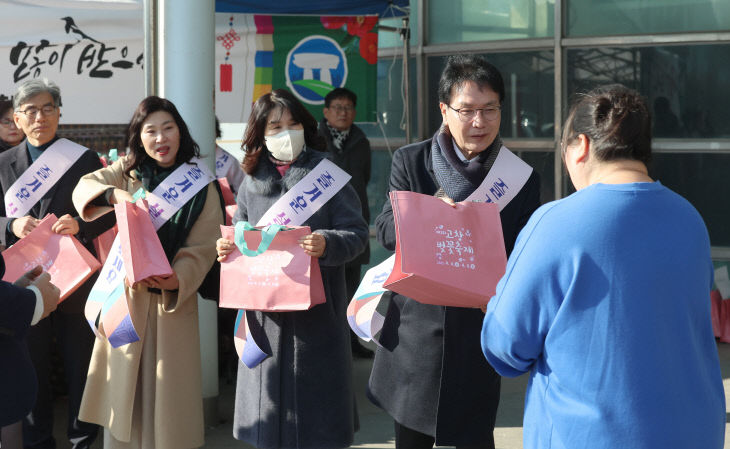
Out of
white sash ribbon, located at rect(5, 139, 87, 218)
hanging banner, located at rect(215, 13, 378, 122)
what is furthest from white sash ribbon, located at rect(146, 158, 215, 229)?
hanging banner, located at rect(215, 13, 378, 122)

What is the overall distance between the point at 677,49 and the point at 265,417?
5.08 metres

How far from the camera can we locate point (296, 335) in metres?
3.59

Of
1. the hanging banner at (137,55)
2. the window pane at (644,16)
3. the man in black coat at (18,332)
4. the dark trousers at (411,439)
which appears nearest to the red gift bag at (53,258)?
the man in black coat at (18,332)

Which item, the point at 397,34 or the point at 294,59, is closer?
the point at 294,59

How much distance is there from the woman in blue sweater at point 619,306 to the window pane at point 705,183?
18.2 ft

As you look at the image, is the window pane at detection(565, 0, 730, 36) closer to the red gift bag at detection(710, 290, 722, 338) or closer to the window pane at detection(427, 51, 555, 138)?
the window pane at detection(427, 51, 555, 138)

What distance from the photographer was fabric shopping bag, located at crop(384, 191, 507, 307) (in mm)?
2811

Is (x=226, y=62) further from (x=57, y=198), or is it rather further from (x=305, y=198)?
(x=305, y=198)

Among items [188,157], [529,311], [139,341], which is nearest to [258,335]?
[139,341]

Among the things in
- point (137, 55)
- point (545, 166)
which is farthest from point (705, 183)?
point (137, 55)

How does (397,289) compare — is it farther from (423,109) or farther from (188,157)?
(423,109)

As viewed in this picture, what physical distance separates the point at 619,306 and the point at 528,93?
606cm

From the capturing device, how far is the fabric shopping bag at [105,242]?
13.6 ft

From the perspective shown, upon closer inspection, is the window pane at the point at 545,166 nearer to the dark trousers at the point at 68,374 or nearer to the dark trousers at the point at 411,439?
the dark trousers at the point at 68,374
